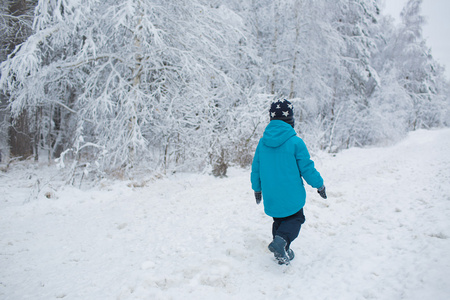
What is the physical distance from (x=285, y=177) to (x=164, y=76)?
582cm

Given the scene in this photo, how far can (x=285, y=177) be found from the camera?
8.55 ft

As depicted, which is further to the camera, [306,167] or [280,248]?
[306,167]

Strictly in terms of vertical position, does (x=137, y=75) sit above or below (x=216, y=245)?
above

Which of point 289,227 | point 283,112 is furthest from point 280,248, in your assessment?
point 283,112

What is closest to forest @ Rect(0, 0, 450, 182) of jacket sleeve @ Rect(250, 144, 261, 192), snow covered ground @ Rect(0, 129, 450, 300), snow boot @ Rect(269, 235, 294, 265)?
snow covered ground @ Rect(0, 129, 450, 300)

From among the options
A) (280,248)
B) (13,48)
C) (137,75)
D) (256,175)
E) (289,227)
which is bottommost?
(280,248)

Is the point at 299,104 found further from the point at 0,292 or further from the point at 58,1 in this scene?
the point at 0,292

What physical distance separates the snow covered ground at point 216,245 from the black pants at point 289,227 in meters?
0.36

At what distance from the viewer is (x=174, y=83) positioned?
752 centimetres

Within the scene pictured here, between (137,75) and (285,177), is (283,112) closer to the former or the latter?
(285,177)

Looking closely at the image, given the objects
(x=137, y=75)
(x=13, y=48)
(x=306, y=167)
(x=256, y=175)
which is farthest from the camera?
Result: (x=13, y=48)

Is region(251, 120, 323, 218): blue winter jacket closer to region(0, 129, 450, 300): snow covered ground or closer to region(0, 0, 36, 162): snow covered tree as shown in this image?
region(0, 129, 450, 300): snow covered ground

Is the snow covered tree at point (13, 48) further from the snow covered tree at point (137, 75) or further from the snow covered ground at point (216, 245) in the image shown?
the snow covered ground at point (216, 245)

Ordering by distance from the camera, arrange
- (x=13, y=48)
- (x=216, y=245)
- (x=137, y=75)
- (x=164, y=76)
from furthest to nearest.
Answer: (x=13, y=48) → (x=164, y=76) → (x=137, y=75) → (x=216, y=245)
